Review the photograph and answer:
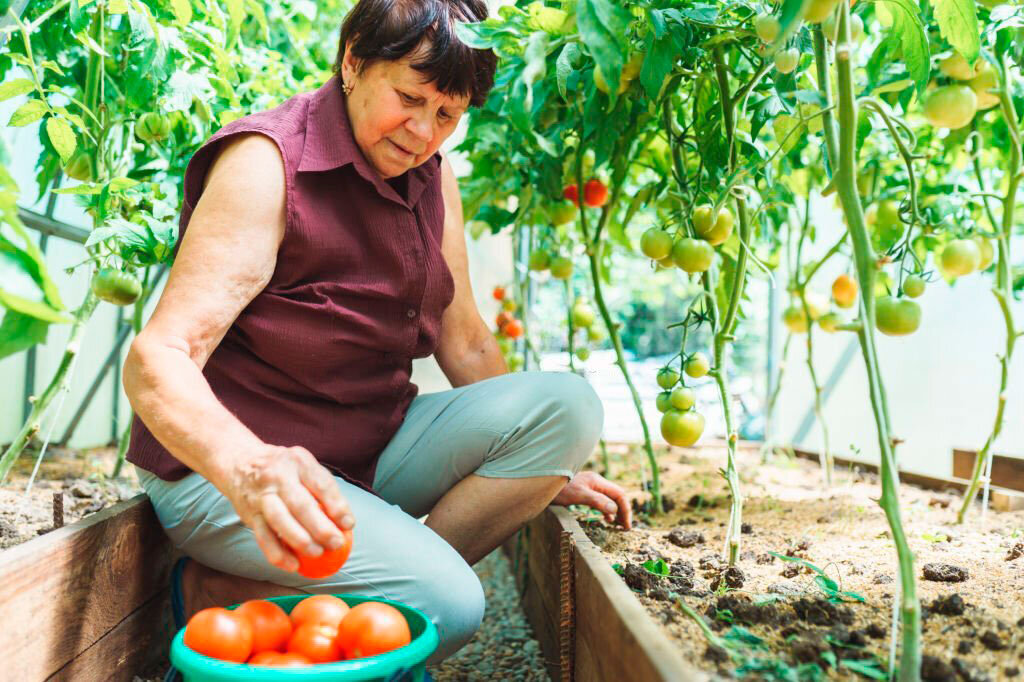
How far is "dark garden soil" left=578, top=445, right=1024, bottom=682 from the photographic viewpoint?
2.61 ft

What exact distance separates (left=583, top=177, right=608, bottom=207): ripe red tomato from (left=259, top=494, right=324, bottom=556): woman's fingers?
1.18 meters

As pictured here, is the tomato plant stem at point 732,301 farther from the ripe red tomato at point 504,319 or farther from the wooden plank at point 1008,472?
the ripe red tomato at point 504,319

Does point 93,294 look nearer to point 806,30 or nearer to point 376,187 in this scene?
point 376,187

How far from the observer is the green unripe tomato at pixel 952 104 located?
3.49 feet

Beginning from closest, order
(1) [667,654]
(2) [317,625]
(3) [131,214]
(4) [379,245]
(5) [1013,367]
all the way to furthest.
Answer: (1) [667,654] < (2) [317,625] < (4) [379,245] < (3) [131,214] < (5) [1013,367]

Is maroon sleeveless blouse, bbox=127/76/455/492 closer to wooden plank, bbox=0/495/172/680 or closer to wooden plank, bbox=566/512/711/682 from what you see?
wooden plank, bbox=0/495/172/680

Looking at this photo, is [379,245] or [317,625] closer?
[317,625]

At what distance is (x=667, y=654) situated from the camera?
0.67m

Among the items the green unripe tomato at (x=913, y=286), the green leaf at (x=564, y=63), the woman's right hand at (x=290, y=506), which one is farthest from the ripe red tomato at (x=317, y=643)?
the green unripe tomato at (x=913, y=286)

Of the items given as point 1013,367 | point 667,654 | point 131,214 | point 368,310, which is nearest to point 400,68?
point 368,310

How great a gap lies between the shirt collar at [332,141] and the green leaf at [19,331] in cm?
86

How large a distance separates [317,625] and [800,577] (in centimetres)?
70

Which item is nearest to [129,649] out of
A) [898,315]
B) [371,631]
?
[371,631]

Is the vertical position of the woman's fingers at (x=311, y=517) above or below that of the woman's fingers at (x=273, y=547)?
above
